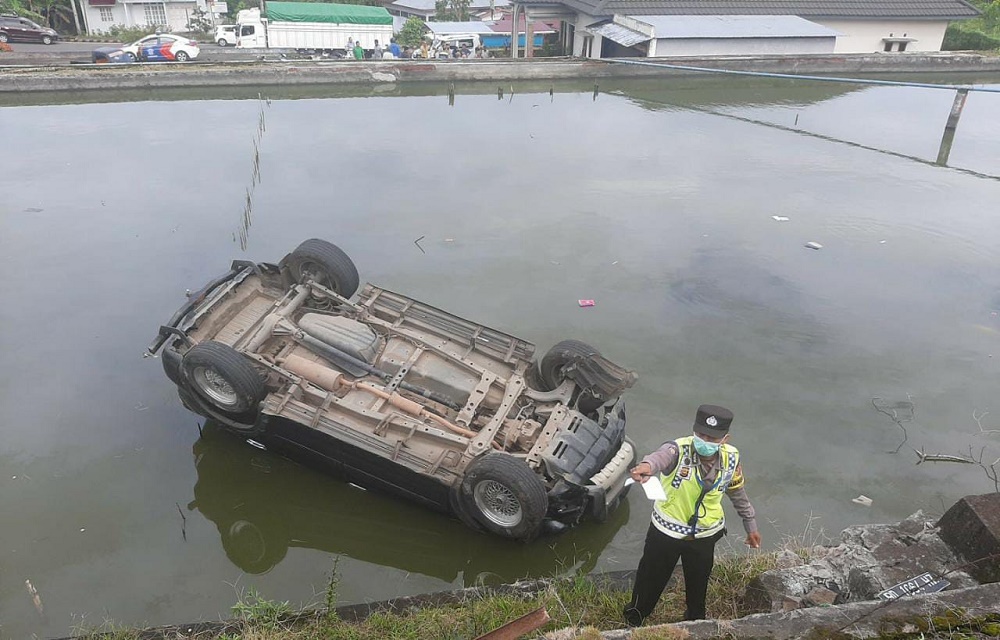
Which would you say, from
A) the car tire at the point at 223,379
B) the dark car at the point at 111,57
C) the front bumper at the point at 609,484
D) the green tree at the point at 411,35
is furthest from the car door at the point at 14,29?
the front bumper at the point at 609,484

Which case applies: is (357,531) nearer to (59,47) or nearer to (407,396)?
(407,396)

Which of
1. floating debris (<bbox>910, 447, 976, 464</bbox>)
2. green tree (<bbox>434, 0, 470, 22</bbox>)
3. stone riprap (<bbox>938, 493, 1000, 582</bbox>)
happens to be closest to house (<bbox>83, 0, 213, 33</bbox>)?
green tree (<bbox>434, 0, 470, 22</bbox>)

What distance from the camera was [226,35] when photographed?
97.2 feet

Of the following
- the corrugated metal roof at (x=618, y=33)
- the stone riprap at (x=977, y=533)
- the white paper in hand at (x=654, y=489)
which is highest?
the corrugated metal roof at (x=618, y=33)

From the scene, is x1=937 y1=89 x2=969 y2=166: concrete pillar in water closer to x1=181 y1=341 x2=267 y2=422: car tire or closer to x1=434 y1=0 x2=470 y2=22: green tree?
x1=181 y1=341 x2=267 y2=422: car tire

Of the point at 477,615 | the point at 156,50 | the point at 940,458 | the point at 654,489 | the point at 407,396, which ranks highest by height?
the point at 156,50

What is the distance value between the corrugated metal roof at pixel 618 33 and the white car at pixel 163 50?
622 inches

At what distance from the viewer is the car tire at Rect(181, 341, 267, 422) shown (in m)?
5.57

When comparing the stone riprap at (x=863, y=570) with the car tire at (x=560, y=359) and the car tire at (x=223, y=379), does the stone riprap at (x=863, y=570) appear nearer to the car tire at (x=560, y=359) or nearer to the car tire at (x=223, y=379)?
the car tire at (x=560, y=359)

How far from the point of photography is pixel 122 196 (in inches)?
475

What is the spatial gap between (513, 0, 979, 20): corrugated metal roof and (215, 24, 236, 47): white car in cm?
1307

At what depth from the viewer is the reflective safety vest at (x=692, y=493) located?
3.58 m

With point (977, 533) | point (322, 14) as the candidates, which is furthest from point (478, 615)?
point (322, 14)

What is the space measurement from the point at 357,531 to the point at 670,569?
2.83 m
